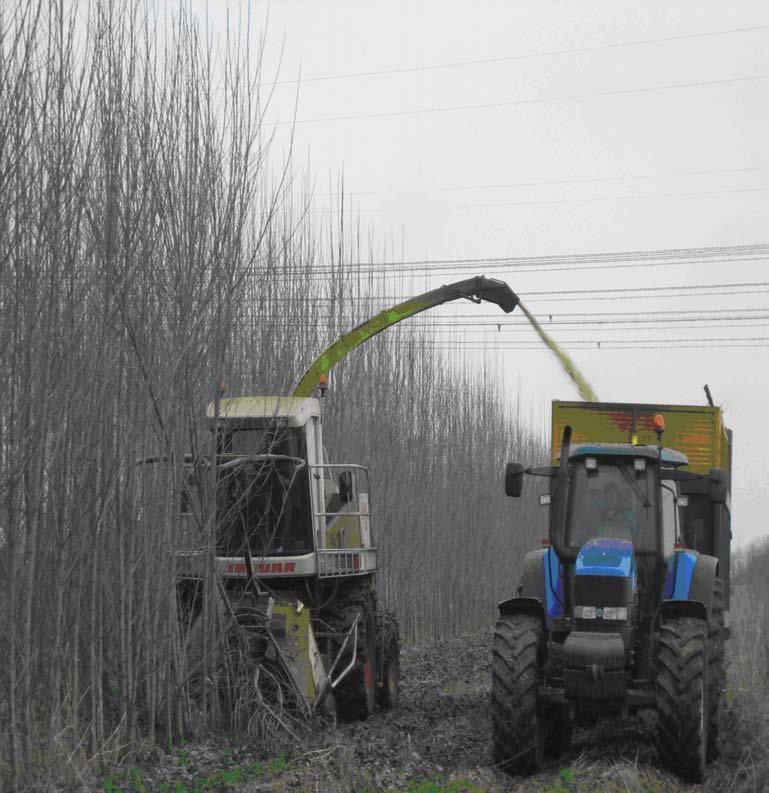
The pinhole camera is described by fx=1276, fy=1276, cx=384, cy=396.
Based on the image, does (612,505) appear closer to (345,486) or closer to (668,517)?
(668,517)

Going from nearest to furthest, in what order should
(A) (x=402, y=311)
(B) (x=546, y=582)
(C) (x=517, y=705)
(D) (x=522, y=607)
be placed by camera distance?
(C) (x=517, y=705) < (D) (x=522, y=607) < (B) (x=546, y=582) < (A) (x=402, y=311)

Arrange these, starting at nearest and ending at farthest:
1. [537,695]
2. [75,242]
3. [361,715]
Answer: [75,242] → [537,695] → [361,715]

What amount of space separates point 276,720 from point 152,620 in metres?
1.20

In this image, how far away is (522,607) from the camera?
8109mm

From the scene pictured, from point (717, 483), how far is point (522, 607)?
156cm

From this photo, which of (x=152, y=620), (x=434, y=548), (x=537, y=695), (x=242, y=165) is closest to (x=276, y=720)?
(x=152, y=620)

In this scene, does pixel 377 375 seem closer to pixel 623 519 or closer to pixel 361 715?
pixel 361 715

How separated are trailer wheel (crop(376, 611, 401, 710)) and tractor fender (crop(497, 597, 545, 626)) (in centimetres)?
250

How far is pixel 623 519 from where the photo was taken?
8305 mm

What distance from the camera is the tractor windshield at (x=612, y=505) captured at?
8.28 m

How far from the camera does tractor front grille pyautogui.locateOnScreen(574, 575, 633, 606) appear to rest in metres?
7.77

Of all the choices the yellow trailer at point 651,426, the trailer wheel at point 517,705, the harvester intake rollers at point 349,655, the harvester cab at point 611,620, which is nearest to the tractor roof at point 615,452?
the harvester cab at point 611,620

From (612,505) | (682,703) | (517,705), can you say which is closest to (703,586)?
(612,505)

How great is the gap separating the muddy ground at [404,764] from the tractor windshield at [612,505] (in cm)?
136
